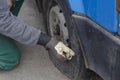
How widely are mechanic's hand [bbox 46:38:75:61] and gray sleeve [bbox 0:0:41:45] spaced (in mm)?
155

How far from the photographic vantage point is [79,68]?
2.73m

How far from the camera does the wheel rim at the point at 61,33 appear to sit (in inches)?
111

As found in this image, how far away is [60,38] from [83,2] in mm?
743

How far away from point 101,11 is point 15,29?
103cm

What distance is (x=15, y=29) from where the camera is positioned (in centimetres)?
292

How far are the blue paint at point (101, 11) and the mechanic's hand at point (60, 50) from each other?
0.50 metres

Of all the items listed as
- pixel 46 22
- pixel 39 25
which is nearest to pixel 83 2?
pixel 46 22

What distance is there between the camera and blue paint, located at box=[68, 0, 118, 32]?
2088 mm

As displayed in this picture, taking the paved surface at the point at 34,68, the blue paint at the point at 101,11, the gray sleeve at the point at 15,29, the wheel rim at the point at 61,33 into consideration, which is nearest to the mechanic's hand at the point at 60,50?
the wheel rim at the point at 61,33

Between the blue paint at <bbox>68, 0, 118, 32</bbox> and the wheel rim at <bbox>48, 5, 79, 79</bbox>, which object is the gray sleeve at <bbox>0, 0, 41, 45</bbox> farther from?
the blue paint at <bbox>68, 0, 118, 32</bbox>

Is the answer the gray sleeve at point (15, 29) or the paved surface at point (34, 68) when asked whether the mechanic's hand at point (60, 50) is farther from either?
the paved surface at point (34, 68)

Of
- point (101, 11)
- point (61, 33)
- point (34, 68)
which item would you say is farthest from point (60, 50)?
point (101, 11)

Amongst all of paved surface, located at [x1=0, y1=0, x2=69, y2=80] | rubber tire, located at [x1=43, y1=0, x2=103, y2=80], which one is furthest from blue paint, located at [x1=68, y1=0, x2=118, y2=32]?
paved surface, located at [x1=0, y1=0, x2=69, y2=80]

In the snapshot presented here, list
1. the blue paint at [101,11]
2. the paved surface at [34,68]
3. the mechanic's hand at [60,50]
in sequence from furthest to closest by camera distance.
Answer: the paved surface at [34,68] < the mechanic's hand at [60,50] < the blue paint at [101,11]
